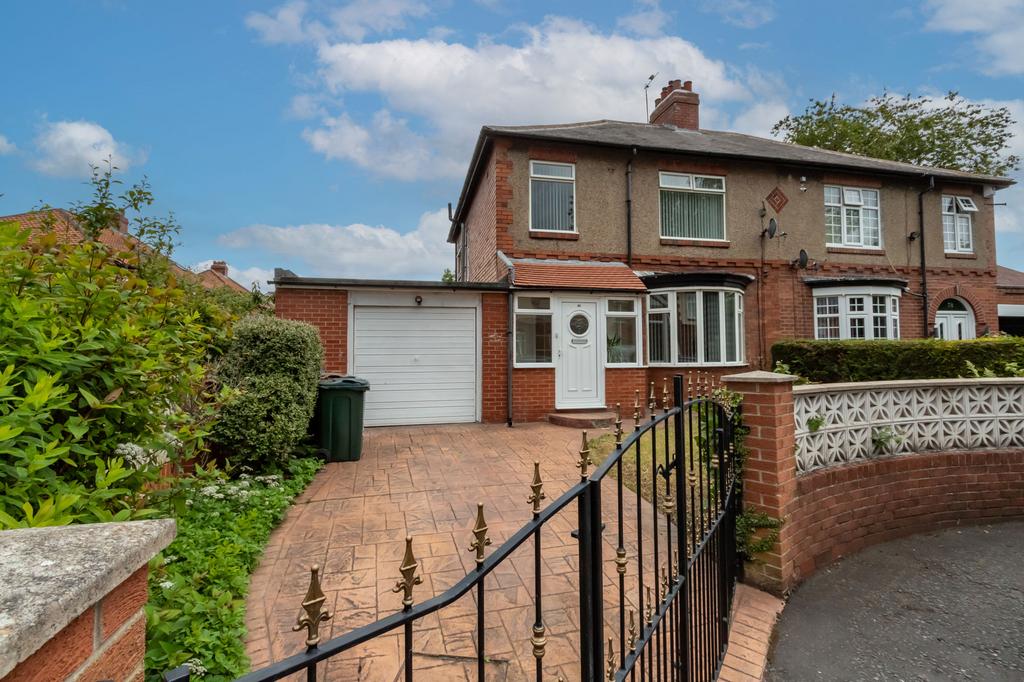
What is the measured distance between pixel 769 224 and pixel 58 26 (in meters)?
13.1

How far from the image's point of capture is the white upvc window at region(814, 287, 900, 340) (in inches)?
472

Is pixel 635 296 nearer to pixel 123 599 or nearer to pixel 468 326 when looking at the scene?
pixel 468 326

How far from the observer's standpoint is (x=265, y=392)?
192 inches

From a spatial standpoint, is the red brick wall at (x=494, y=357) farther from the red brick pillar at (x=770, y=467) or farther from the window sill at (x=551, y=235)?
the red brick pillar at (x=770, y=467)

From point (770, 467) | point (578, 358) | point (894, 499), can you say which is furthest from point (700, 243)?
point (770, 467)

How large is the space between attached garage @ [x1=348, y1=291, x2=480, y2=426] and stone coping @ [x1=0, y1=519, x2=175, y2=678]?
773 cm

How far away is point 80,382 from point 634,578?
316 centimetres

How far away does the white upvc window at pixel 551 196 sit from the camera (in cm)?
1044

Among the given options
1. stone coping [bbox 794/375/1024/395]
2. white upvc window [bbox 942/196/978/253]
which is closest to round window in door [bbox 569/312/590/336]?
stone coping [bbox 794/375/1024/395]

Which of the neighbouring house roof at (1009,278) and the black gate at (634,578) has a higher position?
the neighbouring house roof at (1009,278)

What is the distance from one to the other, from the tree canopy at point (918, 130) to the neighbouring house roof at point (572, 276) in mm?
19633

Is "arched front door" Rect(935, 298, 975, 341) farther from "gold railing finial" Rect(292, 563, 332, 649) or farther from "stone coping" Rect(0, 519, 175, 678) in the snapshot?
"stone coping" Rect(0, 519, 175, 678)

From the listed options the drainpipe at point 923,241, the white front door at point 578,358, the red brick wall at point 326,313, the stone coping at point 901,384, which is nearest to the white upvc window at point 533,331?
the white front door at point 578,358

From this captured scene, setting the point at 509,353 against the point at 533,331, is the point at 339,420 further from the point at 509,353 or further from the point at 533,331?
the point at 533,331
